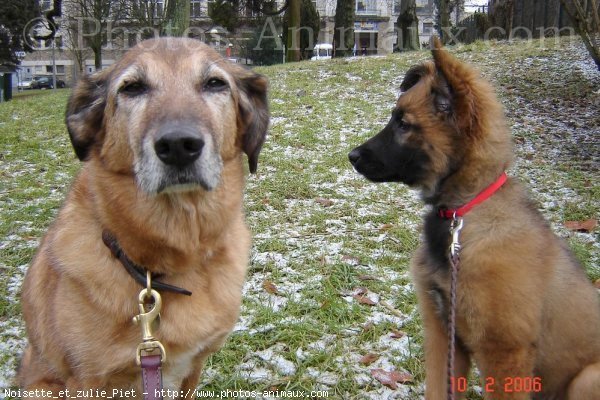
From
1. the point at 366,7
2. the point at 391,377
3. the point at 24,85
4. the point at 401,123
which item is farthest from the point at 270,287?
the point at 24,85

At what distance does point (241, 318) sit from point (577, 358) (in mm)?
2168

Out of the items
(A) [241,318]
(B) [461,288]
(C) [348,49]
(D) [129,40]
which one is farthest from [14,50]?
(B) [461,288]

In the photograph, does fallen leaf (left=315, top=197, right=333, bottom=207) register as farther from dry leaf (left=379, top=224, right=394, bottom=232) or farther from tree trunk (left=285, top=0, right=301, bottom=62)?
tree trunk (left=285, top=0, right=301, bottom=62)

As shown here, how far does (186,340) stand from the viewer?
209cm

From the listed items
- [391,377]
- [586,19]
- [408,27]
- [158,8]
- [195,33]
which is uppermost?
[158,8]

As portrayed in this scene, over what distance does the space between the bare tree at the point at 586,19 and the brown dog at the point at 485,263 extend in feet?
19.0

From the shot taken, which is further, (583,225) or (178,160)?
(583,225)

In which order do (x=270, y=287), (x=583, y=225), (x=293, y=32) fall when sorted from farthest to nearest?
(x=293, y=32), (x=583, y=225), (x=270, y=287)

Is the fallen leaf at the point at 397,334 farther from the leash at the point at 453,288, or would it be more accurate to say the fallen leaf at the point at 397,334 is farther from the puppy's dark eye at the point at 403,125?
the puppy's dark eye at the point at 403,125

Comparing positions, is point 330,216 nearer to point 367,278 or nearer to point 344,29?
point 367,278

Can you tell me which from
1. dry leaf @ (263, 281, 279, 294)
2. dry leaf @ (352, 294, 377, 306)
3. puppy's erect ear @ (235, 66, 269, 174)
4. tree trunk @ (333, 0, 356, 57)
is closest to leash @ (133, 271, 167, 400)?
puppy's erect ear @ (235, 66, 269, 174)

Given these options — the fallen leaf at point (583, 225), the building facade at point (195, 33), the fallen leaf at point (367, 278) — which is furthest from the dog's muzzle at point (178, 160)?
the building facade at point (195, 33)

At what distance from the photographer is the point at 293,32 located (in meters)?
18.4

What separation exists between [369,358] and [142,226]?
1.81 meters
